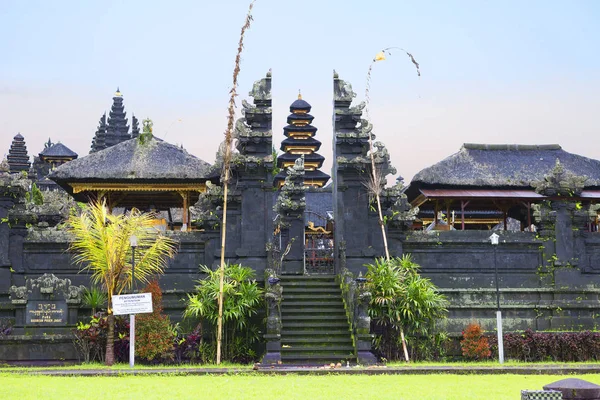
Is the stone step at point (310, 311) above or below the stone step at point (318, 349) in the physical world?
above

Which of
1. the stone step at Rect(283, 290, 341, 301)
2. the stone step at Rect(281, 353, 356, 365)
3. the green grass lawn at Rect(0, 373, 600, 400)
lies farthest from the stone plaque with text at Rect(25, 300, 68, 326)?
the stone step at Rect(281, 353, 356, 365)

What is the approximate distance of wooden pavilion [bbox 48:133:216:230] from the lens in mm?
31422

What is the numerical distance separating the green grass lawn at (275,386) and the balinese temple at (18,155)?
51854 mm

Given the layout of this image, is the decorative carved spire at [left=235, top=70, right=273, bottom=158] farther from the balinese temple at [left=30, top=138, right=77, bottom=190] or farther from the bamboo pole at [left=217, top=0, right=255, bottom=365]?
the balinese temple at [left=30, top=138, right=77, bottom=190]

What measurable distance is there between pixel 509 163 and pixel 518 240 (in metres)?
8.67

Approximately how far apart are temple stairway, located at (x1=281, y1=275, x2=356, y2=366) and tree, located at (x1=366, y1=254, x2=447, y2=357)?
1047 millimetres

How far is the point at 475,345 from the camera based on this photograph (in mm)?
22594

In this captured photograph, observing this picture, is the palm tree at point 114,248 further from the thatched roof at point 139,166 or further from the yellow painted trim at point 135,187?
the yellow painted trim at point 135,187

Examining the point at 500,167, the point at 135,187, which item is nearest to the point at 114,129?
the point at 135,187

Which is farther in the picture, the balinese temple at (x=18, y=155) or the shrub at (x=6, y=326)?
the balinese temple at (x=18, y=155)

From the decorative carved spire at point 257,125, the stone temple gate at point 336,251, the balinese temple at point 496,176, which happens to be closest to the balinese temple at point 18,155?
the balinese temple at point 496,176

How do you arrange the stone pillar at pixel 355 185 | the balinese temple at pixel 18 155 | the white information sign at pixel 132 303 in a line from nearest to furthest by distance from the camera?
the white information sign at pixel 132 303 < the stone pillar at pixel 355 185 < the balinese temple at pixel 18 155

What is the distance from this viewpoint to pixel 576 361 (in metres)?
23.0

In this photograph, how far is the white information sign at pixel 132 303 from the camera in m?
20.7
